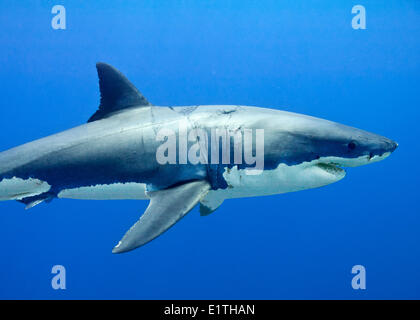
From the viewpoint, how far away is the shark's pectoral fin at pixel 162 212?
246cm

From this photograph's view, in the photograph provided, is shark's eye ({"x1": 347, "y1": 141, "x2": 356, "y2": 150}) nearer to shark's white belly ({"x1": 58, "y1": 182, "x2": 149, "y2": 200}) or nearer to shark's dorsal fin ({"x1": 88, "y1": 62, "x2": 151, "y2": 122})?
shark's white belly ({"x1": 58, "y1": 182, "x2": 149, "y2": 200})

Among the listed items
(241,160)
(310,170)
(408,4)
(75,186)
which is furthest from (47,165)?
(408,4)

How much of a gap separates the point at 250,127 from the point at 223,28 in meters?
16.8

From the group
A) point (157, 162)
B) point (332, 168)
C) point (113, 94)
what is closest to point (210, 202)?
point (157, 162)

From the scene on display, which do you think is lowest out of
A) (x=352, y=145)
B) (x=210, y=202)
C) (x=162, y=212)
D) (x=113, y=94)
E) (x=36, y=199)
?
(x=162, y=212)

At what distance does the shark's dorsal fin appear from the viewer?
12.6 feet

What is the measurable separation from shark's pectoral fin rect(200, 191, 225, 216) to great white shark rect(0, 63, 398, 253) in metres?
0.01

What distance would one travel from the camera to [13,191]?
3646 mm

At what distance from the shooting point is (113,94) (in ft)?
12.7

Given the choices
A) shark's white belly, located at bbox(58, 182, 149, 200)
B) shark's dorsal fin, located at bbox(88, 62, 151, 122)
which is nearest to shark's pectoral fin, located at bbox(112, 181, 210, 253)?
shark's white belly, located at bbox(58, 182, 149, 200)

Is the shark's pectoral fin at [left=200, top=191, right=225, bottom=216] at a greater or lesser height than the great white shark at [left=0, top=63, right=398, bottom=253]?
lesser

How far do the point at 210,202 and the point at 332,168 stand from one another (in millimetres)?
1407

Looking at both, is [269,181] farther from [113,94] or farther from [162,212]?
[113,94]

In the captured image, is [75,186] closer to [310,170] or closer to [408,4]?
[310,170]
